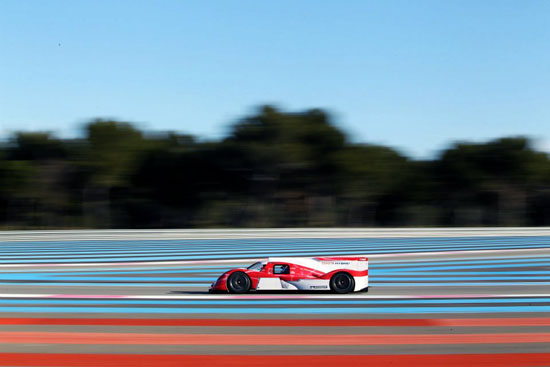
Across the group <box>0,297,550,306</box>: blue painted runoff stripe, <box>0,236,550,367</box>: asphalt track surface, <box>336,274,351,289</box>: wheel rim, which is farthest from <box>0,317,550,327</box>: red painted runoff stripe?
<box>336,274,351,289</box>: wheel rim

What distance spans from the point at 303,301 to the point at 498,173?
2636 centimetres

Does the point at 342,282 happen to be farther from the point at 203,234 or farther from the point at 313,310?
the point at 203,234

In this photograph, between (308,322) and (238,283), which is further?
(238,283)

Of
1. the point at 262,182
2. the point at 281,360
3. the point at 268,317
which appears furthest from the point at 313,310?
the point at 262,182

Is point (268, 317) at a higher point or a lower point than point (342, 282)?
lower

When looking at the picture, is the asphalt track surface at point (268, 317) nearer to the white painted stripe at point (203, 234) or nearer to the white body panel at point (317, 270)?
the white body panel at point (317, 270)

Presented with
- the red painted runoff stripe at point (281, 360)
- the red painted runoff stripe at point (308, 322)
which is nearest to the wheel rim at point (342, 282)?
the red painted runoff stripe at point (308, 322)

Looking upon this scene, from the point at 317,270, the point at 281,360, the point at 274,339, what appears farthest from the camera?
the point at 317,270

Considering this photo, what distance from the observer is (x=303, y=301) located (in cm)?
848

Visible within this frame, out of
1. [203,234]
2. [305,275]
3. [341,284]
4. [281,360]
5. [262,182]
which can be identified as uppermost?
[262,182]

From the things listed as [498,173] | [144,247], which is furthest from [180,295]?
[498,173]

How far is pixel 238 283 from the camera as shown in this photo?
358 inches

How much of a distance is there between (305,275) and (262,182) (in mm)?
21389

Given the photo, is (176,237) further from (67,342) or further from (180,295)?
(67,342)
